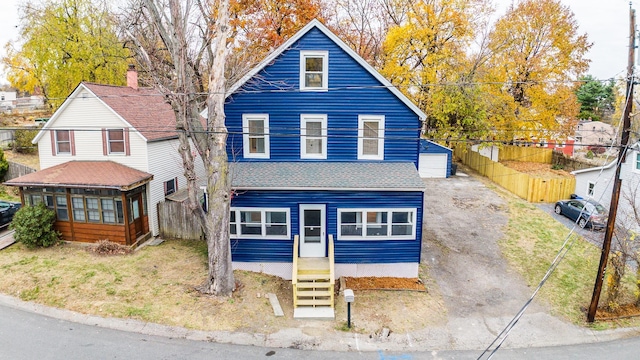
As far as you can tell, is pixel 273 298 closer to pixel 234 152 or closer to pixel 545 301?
pixel 234 152

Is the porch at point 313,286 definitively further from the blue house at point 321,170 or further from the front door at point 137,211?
the front door at point 137,211

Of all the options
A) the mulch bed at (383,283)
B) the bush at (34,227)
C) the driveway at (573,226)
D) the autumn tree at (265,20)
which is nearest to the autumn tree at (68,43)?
the autumn tree at (265,20)

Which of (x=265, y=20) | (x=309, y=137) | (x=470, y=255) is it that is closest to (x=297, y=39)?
(x=309, y=137)

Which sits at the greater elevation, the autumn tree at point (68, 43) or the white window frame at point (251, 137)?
the autumn tree at point (68, 43)

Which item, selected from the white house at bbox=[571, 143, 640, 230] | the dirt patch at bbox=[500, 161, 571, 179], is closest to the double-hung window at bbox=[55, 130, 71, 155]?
the white house at bbox=[571, 143, 640, 230]

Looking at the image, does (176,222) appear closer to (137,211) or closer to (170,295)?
(137,211)
